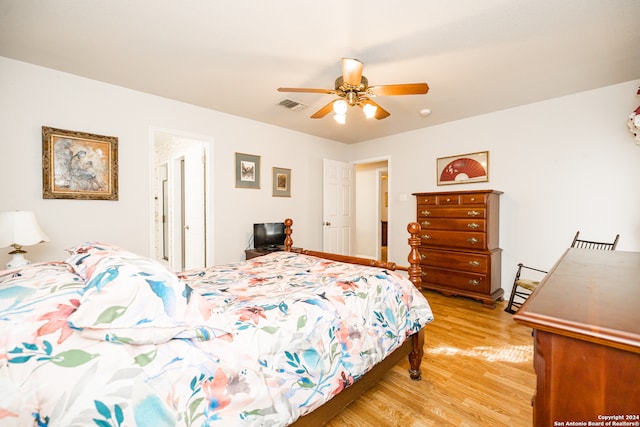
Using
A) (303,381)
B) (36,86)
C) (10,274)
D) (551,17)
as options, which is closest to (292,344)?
(303,381)

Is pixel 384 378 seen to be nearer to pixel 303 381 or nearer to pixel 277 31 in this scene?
pixel 303 381

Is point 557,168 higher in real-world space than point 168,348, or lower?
higher

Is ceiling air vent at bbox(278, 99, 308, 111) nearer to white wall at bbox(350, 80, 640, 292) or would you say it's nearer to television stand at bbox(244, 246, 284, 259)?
television stand at bbox(244, 246, 284, 259)

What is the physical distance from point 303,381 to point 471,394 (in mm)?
1345

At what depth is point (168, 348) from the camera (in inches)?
35.8

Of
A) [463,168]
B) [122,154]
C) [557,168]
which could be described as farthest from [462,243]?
[122,154]

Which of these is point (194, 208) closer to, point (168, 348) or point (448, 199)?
point (168, 348)

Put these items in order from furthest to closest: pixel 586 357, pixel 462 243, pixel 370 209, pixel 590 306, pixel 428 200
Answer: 1. pixel 370 209
2. pixel 428 200
3. pixel 462 243
4. pixel 590 306
5. pixel 586 357

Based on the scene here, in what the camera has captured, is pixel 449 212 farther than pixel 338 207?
No

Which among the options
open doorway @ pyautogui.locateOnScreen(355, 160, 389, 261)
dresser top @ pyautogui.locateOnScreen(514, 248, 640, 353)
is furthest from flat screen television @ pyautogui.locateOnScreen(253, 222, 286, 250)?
dresser top @ pyautogui.locateOnScreen(514, 248, 640, 353)

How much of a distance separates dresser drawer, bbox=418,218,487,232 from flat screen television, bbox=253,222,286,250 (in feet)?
6.95

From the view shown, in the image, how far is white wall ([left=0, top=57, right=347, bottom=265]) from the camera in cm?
244

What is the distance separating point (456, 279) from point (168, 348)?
363cm

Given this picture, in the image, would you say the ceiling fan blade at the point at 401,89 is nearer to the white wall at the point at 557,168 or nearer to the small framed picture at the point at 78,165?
the white wall at the point at 557,168
